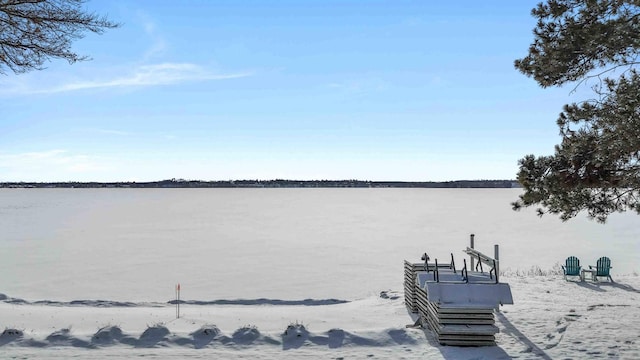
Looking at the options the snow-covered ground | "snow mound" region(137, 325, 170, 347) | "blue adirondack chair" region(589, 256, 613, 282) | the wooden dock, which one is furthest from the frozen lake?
the wooden dock

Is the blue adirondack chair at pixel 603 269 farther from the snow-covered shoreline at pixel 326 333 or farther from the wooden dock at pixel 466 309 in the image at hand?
the wooden dock at pixel 466 309

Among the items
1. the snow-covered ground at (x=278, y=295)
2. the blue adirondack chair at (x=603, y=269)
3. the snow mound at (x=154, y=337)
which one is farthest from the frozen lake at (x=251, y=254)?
the snow mound at (x=154, y=337)

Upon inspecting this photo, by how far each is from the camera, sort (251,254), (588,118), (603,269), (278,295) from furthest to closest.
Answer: (251,254), (278,295), (603,269), (588,118)

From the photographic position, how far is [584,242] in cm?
3397

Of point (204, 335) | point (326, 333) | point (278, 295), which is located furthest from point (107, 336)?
→ point (278, 295)

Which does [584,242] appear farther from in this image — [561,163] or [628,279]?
[561,163]

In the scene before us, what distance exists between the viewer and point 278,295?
1794 centimetres

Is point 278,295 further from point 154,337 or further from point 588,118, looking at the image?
point 588,118

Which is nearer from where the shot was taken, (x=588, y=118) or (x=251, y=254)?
(x=588, y=118)

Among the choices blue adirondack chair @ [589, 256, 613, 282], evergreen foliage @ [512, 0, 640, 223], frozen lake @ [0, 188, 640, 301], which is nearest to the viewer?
evergreen foliage @ [512, 0, 640, 223]

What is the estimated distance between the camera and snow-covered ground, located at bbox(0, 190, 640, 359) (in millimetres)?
9477

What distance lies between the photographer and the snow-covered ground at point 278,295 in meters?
9.48

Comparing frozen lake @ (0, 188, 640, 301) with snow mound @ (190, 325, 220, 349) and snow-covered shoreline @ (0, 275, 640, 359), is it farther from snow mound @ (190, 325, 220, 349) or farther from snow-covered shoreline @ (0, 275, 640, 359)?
snow mound @ (190, 325, 220, 349)

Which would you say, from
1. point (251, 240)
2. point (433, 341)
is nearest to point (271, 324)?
point (433, 341)
